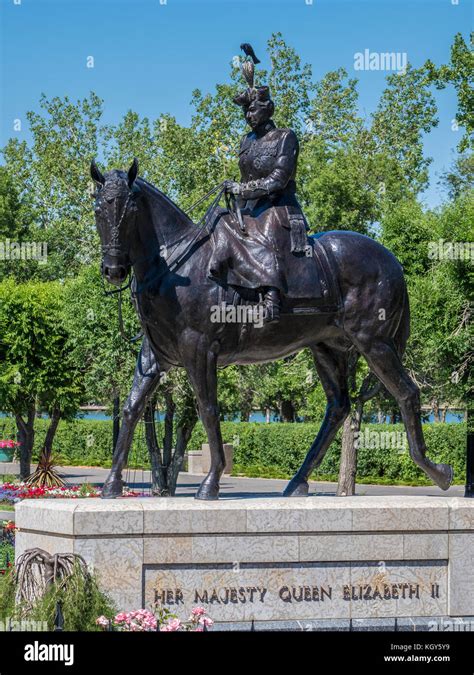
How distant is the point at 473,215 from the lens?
98.9 feet

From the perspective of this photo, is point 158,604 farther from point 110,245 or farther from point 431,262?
point 431,262

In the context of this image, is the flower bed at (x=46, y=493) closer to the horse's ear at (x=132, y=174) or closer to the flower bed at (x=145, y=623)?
the horse's ear at (x=132, y=174)

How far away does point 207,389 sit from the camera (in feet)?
37.8

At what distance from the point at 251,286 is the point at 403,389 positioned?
2.20 meters

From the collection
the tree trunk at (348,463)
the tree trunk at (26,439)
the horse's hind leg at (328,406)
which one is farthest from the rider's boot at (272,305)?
the tree trunk at (26,439)

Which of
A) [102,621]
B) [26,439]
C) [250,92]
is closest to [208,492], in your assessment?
[102,621]

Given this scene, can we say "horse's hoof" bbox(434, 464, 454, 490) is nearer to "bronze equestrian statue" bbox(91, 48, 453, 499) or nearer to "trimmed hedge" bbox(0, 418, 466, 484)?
"bronze equestrian statue" bbox(91, 48, 453, 499)

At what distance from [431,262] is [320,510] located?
913 inches

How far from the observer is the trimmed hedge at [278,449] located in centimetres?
4288

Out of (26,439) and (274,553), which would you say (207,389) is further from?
(26,439)

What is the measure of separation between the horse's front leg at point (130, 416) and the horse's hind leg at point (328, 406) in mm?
2066

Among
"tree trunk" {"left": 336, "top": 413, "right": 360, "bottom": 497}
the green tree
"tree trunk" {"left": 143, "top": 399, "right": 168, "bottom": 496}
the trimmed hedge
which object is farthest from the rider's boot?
the green tree

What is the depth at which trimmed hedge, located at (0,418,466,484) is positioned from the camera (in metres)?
42.9

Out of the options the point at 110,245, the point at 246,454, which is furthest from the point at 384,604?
the point at 246,454
